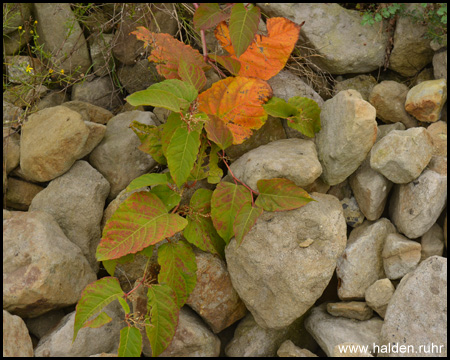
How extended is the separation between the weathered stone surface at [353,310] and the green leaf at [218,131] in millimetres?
857

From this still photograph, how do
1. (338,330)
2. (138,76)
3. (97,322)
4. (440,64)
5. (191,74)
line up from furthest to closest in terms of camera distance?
(138,76)
(440,64)
(191,74)
(338,330)
(97,322)

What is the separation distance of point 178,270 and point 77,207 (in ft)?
2.00

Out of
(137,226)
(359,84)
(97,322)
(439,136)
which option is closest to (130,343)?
(97,322)

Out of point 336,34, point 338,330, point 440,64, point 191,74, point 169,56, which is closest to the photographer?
point 338,330

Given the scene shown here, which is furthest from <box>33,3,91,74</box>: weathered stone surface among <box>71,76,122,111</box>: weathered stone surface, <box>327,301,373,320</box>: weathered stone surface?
<box>327,301,373,320</box>: weathered stone surface

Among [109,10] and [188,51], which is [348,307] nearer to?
[188,51]

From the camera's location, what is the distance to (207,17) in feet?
6.78

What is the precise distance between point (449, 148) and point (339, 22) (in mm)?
866

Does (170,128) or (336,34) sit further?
A: (336,34)

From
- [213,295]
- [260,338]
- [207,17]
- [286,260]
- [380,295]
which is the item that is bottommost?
[260,338]

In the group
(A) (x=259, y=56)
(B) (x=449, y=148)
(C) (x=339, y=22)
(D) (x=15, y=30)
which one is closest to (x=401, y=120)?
(B) (x=449, y=148)

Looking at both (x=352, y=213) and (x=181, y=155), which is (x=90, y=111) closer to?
(x=181, y=155)

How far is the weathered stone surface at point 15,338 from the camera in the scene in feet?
5.42

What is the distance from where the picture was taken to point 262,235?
190 centimetres
